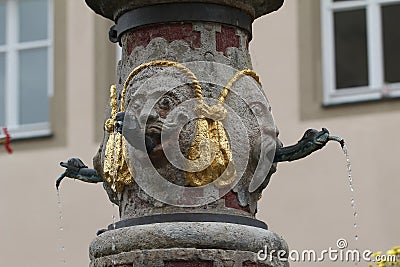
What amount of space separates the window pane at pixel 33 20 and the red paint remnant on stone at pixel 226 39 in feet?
28.1

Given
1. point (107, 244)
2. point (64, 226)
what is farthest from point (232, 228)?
point (64, 226)

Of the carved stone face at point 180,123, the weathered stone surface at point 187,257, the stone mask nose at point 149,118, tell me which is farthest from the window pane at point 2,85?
the weathered stone surface at point 187,257

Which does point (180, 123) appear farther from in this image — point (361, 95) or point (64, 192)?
point (64, 192)

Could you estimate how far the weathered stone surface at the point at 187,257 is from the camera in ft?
14.0

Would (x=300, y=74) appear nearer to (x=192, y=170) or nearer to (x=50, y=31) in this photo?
(x=50, y=31)

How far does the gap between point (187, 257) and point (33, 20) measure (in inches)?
357

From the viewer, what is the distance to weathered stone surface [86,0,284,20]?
4.61m

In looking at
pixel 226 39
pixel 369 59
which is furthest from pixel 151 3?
pixel 369 59

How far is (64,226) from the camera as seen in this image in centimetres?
1254

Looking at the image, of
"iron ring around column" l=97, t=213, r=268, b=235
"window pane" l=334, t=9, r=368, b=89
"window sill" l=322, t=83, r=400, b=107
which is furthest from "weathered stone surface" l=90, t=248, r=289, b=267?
"window pane" l=334, t=9, r=368, b=89

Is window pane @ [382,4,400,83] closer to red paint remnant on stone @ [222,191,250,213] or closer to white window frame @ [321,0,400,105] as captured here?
white window frame @ [321,0,400,105]

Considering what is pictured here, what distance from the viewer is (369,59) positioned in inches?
467

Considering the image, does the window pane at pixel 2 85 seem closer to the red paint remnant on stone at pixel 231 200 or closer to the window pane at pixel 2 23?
the window pane at pixel 2 23

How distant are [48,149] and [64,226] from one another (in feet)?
2.37
